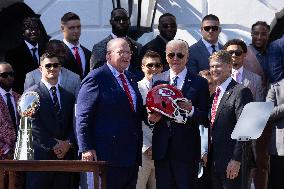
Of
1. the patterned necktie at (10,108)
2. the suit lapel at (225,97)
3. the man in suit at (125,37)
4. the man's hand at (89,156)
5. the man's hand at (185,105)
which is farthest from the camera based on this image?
the man in suit at (125,37)

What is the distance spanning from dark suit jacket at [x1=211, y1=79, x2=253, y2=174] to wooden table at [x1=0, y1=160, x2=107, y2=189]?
154 centimetres

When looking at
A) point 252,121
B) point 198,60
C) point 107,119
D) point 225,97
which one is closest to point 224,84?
point 225,97

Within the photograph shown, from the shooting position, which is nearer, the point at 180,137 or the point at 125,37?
the point at 180,137

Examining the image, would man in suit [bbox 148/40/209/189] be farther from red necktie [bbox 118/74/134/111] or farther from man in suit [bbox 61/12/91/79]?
man in suit [bbox 61/12/91/79]

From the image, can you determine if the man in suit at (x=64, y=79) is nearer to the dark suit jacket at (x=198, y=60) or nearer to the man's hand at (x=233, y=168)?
the dark suit jacket at (x=198, y=60)

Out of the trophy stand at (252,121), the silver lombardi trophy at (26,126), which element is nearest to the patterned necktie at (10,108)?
the silver lombardi trophy at (26,126)

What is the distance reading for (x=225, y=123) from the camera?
8.69m

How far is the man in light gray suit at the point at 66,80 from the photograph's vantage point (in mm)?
9742

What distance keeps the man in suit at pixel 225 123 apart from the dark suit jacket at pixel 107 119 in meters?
0.75

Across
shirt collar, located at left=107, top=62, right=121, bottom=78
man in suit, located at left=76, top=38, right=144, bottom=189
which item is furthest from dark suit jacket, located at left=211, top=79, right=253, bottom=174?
shirt collar, located at left=107, top=62, right=121, bottom=78

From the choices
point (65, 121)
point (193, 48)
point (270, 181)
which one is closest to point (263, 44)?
point (193, 48)

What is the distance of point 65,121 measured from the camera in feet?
31.2

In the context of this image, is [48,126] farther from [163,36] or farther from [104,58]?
[163,36]

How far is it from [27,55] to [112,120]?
225 centimetres
